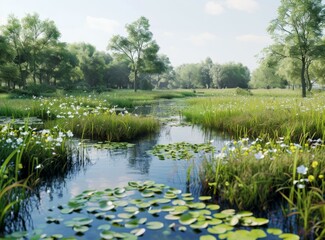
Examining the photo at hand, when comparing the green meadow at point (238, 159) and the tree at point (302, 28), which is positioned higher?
the tree at point (302, 28)

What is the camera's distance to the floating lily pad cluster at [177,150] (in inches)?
372

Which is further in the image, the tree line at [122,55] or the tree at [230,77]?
the tree at [230,77]

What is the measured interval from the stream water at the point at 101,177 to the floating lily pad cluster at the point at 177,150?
0.29 m

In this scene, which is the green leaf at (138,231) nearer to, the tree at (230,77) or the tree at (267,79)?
the tree at (267,79)

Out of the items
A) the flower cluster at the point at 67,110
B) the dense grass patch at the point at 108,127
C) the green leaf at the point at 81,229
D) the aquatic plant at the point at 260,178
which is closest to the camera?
the green leaf at the point at 81,229

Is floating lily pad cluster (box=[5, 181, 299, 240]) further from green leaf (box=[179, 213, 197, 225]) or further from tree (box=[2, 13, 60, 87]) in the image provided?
tree (box=[2, 13, 60, 87])

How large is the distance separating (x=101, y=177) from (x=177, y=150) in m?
3.40

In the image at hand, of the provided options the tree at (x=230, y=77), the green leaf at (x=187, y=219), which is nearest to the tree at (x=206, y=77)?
the tree at (x=230, y=77)

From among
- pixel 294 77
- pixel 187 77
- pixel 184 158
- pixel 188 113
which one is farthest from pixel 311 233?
pixel 187 77

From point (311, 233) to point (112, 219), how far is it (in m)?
3.08


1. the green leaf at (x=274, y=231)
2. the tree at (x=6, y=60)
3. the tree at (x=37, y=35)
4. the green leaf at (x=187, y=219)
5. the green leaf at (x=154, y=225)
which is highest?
the tree at (x=37, y=35)

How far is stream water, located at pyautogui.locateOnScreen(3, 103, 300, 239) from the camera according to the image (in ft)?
17.1

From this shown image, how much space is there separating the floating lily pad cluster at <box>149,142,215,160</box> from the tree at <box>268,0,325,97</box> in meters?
34.1

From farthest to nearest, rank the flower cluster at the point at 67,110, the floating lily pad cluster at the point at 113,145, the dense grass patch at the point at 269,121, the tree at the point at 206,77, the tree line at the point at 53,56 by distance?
1. the tree at the point at 206,77
2. the tree line at the point at 53,56
3. the flower cluster at the point at 67,110
4. the dense grass patch at the point at 269,121
5. the floating lily pad cluster at the point at 113,145
